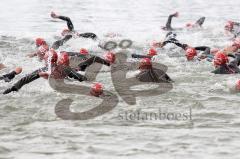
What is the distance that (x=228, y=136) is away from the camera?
11.5 meters

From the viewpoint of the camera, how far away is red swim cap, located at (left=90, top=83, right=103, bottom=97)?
14.2 m

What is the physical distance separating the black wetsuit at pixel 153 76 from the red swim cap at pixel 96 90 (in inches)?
93.2

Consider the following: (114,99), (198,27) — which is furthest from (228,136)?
(198,27)

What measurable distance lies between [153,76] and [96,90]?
262 cm

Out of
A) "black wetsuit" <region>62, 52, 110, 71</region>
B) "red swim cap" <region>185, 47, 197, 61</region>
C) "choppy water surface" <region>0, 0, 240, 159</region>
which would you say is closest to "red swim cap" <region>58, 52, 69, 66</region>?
"choppy water surface" <region>0, 0, 240, 159</region>

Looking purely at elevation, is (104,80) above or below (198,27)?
below

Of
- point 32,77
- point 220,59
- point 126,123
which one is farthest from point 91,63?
point 126,123

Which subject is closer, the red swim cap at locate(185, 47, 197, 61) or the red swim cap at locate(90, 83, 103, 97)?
the red swim cap at locate(90, 83, 103, 97)

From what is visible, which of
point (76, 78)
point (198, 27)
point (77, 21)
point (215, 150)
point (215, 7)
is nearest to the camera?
point (215, 150)

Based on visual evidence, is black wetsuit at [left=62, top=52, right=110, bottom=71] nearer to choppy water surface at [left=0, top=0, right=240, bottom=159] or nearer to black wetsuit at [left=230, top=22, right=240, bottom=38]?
choppy water surface at [left=0, top=0, right=240, bottom=159]

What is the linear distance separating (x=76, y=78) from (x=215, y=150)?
610 centimetres

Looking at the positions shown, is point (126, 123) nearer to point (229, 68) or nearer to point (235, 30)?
point (229, 68)

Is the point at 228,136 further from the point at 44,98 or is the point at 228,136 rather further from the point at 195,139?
the point at 44,98

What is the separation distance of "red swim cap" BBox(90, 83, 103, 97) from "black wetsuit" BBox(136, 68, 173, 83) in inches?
93.2
